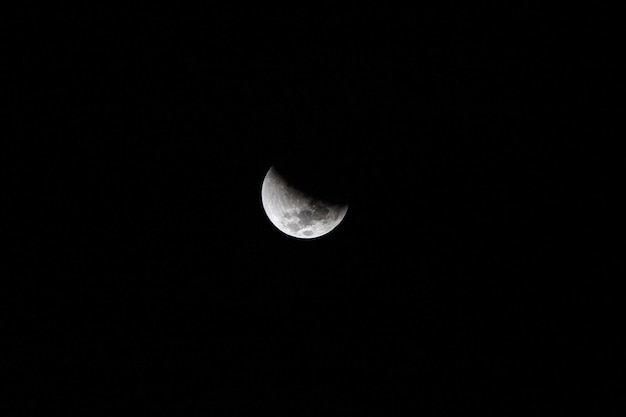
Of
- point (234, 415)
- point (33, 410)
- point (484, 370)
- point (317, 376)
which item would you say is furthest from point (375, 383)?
point (33, 410)

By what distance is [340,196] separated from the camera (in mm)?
3381

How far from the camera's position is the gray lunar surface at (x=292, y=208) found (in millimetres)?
3332

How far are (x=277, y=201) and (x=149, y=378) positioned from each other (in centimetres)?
267

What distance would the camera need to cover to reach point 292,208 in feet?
11.0

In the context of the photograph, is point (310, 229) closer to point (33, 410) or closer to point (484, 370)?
point (484, 370)

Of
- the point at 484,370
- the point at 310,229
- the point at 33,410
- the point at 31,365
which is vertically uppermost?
the point at 310,229

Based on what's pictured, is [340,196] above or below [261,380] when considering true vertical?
above

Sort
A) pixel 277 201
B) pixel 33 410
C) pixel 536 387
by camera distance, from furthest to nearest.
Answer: pixel 536 387, pixel 33 410, pixel 277 201

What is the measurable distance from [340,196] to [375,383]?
8.26ft

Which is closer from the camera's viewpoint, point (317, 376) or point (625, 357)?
point (625, 357)

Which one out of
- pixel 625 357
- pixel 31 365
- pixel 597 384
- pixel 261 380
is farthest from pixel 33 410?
pixel 625 357

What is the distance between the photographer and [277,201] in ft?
11.0

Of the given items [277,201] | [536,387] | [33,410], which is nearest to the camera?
[277,201]

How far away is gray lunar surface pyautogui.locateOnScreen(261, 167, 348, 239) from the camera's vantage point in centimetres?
333
